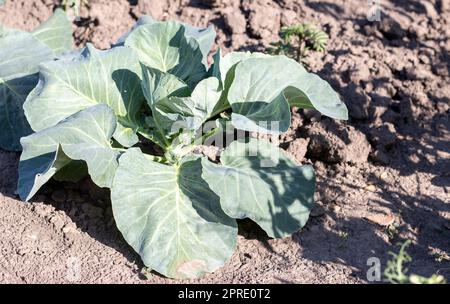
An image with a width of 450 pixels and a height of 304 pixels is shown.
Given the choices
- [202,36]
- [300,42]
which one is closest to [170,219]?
[202,36]

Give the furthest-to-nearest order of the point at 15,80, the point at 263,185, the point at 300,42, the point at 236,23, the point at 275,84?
the point at 236,23 → the point at 300,42 → the point at 15,80 → the point at 275,84 → the point at 263,185

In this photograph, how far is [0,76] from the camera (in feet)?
14.5

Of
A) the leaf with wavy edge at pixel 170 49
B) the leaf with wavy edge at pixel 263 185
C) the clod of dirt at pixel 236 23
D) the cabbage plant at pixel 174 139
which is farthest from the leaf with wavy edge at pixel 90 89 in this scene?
the clod of dirt at pixel 236 23

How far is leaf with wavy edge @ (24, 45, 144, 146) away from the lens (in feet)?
13.0

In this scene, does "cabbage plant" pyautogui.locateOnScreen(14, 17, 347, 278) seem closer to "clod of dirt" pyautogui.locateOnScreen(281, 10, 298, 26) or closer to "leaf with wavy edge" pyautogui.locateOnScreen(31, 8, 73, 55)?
"leaf with wavy edge" pyautogui.locateOnScreen(31, 8, 73, 55)

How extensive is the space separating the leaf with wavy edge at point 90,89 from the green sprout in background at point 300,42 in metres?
1.07

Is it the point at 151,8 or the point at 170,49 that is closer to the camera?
the point at 170,49

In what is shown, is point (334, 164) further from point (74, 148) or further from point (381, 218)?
point (74, 148)

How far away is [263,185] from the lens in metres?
3.81

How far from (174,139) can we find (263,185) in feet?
2.09

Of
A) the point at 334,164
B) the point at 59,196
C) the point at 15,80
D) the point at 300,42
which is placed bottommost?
the point at 59,196

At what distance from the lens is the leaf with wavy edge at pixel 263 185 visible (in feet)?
12.1

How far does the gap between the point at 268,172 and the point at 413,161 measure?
1.01m

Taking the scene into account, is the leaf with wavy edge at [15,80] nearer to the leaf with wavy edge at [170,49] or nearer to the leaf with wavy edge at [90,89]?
the leaf with wavy edge at [90,89]
